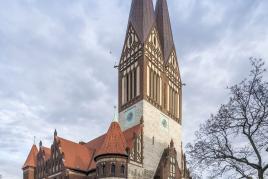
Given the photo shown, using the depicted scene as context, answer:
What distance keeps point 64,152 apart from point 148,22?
62.2ft

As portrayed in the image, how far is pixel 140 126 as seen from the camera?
50.0m

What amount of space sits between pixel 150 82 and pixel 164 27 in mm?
10228

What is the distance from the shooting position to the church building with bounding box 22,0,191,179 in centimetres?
4766

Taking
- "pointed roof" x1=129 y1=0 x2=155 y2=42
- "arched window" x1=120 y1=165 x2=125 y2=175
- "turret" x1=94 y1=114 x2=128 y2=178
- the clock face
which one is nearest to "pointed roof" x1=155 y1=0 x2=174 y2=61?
"pointed roof" x1=129 y1=0 x2=155 y2=42

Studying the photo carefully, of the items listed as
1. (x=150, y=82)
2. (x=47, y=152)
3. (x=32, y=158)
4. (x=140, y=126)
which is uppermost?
(x=150, y=82)

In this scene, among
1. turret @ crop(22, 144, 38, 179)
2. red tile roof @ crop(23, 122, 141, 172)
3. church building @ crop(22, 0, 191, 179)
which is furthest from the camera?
turret @ crop(22, 144, 38, 179)

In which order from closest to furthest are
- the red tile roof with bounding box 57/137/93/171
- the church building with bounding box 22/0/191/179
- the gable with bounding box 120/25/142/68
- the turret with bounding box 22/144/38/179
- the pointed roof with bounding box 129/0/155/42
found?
1. the church building with bounding box 22/0/191/179
2. the red tile roof with bounding box 57/137/93/171
3. the gable with bounding box 120/25/142/68
4. the pointed roof with bounding box 129/0/155/42
5. the turret with bounding box 22/144/38/179

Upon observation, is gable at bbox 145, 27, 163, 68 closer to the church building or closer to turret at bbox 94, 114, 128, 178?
the church building

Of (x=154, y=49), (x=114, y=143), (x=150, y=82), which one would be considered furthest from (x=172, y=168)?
(x=154, y=49)

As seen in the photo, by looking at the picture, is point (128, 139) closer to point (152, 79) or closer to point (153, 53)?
point (152, 79)

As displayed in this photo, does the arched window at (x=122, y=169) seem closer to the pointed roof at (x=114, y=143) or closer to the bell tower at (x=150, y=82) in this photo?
the pointed roof at (x=114, y=143)

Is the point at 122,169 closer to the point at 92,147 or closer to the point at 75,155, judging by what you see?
the point at 75,155

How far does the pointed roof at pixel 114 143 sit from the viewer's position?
153 ft

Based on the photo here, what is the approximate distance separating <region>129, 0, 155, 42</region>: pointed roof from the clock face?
8.70m
